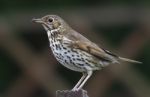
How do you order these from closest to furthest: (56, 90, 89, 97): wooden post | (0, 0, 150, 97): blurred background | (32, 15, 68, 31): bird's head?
(56, 90, 89, 97): wooden post
(32, 15, 68, 31): bird's head
(0, 0, 150, 97): blurred background

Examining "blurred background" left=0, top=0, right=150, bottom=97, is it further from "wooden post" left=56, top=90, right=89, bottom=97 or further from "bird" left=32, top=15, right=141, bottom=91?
"wooden post" left=56, top=90, right=89, bottom=97

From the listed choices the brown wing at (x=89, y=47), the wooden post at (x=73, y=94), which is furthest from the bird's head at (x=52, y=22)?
the wooden post at (x=73, y=94)

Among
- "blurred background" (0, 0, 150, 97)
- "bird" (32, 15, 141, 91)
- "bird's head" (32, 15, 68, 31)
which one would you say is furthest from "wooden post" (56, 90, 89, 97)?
"blurred background" (0, 0, 150, 97)

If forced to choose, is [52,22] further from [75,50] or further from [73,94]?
[73,94]

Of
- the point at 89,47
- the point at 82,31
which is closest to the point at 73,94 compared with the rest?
the point at 89,47

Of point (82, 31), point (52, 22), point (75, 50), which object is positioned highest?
point (52, 22)

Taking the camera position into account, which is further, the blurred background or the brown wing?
the blurred background

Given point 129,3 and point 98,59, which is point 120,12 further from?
point 98,59
